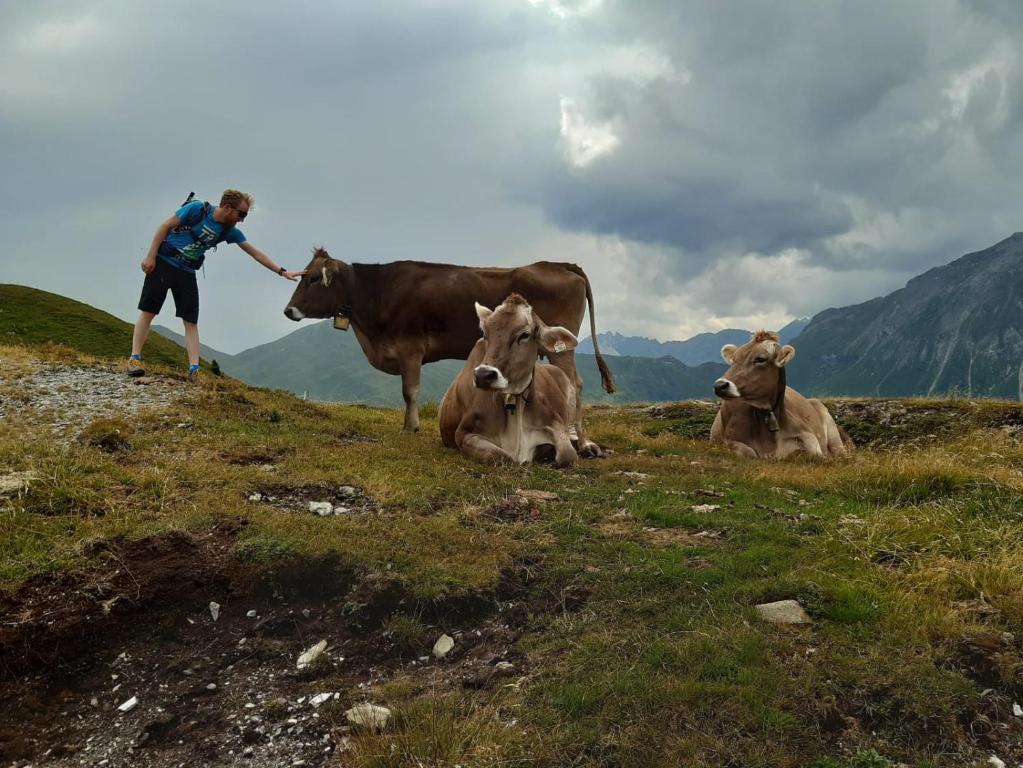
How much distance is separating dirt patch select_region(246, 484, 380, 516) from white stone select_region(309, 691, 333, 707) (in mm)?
3035

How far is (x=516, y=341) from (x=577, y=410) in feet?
10.9

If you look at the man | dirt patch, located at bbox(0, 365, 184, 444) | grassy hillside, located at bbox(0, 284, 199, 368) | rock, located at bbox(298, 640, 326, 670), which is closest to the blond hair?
the man

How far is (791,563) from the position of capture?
19.6 ft

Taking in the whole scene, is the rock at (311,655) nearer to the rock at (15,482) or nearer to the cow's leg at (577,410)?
the rock at (15,482)

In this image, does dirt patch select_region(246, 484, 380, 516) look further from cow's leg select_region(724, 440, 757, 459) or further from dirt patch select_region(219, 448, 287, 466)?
cow's leg select_region(724, 440, 757, 459)

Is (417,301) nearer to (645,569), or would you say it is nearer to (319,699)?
(645,569)

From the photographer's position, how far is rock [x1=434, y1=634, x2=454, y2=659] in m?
5.08

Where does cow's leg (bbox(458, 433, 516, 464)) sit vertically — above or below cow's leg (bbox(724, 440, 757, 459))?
above

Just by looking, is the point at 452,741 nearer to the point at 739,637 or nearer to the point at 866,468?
the point at 739,637

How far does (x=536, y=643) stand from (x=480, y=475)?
15.9 ft

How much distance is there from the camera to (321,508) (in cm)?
752

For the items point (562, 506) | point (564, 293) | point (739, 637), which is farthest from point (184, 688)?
point (564, 293)

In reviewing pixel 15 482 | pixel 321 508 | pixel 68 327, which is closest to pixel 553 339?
pixel 321 508

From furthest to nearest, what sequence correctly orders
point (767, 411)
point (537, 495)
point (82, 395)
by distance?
1. point (767, 411)
2. point (82, 395)
3. point (537, 495)
